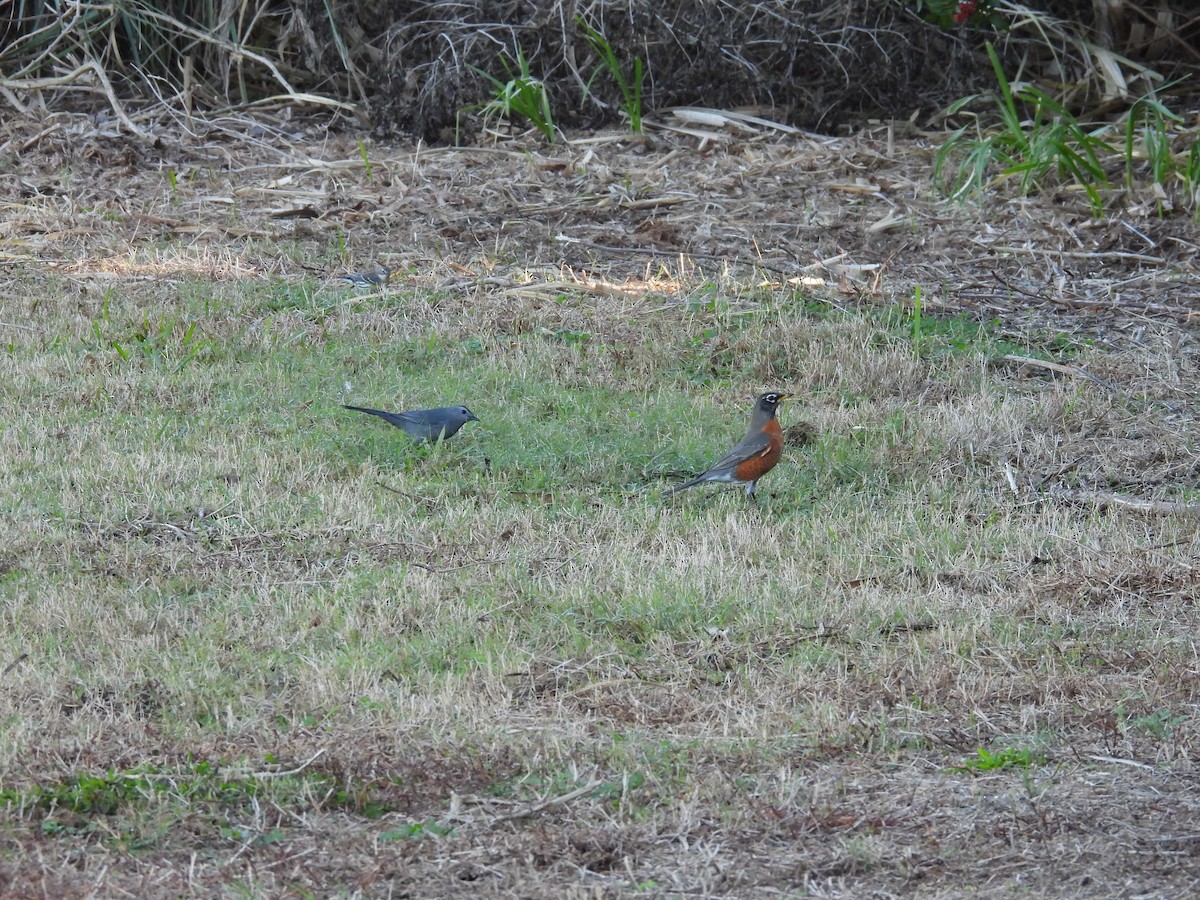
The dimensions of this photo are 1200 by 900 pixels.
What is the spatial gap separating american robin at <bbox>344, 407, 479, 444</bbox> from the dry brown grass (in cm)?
14

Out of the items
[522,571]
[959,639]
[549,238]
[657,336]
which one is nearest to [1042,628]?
Result: [959,639]

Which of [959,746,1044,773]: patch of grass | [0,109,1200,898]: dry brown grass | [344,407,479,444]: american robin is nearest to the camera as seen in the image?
[0,109,1200,898]: dry brown grass

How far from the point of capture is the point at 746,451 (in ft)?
23.0

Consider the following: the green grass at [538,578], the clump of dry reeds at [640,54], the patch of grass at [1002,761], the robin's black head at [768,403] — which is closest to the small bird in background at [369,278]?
the green grass at [538,578]

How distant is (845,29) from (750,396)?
21.2 ft

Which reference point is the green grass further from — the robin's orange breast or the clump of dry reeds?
the clump of dry reeds

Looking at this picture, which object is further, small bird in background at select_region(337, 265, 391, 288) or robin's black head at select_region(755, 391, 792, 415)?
small bird in background at select_region(337, 265, 391, 288)

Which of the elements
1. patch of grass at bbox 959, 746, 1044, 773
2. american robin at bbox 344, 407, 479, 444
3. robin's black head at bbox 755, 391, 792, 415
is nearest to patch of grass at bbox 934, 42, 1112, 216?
robin's black head at bbox 755, 391, 792, 415

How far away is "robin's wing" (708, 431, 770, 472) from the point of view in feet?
23.0

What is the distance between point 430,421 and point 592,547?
1.62 meters

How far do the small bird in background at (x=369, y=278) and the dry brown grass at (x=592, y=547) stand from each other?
24 centimetres

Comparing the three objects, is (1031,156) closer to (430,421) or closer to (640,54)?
(640,54)

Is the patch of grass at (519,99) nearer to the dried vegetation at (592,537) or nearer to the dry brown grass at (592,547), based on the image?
the dried vegetation at (592,537)

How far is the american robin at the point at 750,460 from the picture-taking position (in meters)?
7.00
